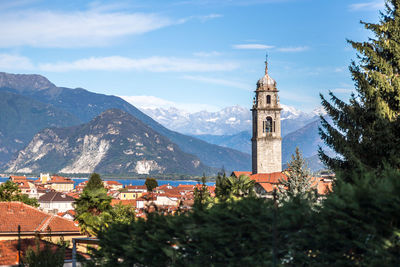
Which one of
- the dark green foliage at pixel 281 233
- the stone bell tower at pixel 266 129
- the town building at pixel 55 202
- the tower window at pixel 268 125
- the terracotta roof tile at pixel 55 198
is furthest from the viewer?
the terracotta roof tile at pixel 55 198

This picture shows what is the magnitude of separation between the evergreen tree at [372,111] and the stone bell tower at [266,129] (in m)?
62.7

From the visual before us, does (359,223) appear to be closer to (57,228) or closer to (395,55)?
(395,55)

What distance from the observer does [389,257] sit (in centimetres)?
971

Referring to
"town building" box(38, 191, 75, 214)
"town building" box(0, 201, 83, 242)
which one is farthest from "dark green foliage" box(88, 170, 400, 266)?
"town building" box(38, 191, 75, 214)

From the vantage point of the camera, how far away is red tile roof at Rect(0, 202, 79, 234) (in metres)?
43.3

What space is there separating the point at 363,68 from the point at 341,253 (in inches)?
473

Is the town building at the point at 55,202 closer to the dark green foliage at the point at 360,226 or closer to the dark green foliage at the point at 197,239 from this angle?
the dark green foliage at the point at 197,239

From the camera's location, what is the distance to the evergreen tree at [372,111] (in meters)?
19.4

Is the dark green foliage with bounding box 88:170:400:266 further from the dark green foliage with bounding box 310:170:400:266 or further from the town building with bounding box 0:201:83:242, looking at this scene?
the town building with bounding box 0:201:83:242

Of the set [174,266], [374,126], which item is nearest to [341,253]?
[174,266]

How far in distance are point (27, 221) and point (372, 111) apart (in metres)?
33.7

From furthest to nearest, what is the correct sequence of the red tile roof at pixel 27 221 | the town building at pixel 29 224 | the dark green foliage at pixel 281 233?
the red tile roof at pixel 27 221, the town building at pixel 29 224, the dark green foliage at pixel 281 233

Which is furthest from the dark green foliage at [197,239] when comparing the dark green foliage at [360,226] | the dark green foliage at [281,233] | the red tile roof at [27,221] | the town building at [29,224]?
the red tile roof at [27,221]

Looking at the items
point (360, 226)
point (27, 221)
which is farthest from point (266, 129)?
point (360, 226)
